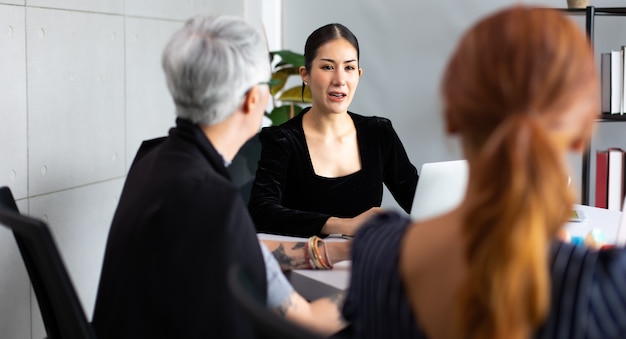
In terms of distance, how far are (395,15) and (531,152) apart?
3840mm

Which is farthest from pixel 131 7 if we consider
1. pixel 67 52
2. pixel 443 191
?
pixel 443 191

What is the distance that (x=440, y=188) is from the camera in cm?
212

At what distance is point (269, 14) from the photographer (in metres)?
4.80

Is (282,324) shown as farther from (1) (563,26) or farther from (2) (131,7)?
(2) (131,7)

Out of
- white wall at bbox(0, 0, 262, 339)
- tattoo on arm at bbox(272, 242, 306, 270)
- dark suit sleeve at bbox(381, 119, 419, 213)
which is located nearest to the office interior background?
white wall at bbox(0, 0, 262, 339)

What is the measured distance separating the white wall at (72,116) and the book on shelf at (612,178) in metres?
2.02

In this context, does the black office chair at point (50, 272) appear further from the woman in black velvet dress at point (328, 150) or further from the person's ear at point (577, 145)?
the woman in black velvet dress at point (328, 150)

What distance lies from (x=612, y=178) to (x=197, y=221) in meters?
2.72

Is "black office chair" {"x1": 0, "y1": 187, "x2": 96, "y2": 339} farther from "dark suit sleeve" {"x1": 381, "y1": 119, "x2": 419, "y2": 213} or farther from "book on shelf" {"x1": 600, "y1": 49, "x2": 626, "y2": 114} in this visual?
"book on shelf" {"x1": 600, "y1": 49, "x2": 626, "y2": 114}

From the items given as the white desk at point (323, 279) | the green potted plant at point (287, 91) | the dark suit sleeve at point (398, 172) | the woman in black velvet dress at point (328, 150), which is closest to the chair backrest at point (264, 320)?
the white desk at point (323, 279)

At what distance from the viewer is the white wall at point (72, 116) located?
2461 mm

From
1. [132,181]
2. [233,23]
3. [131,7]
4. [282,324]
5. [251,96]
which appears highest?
[131,7]

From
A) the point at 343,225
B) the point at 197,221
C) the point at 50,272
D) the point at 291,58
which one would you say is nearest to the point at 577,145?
the point at 197,221

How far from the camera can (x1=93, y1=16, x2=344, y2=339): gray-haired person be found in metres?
1.43
